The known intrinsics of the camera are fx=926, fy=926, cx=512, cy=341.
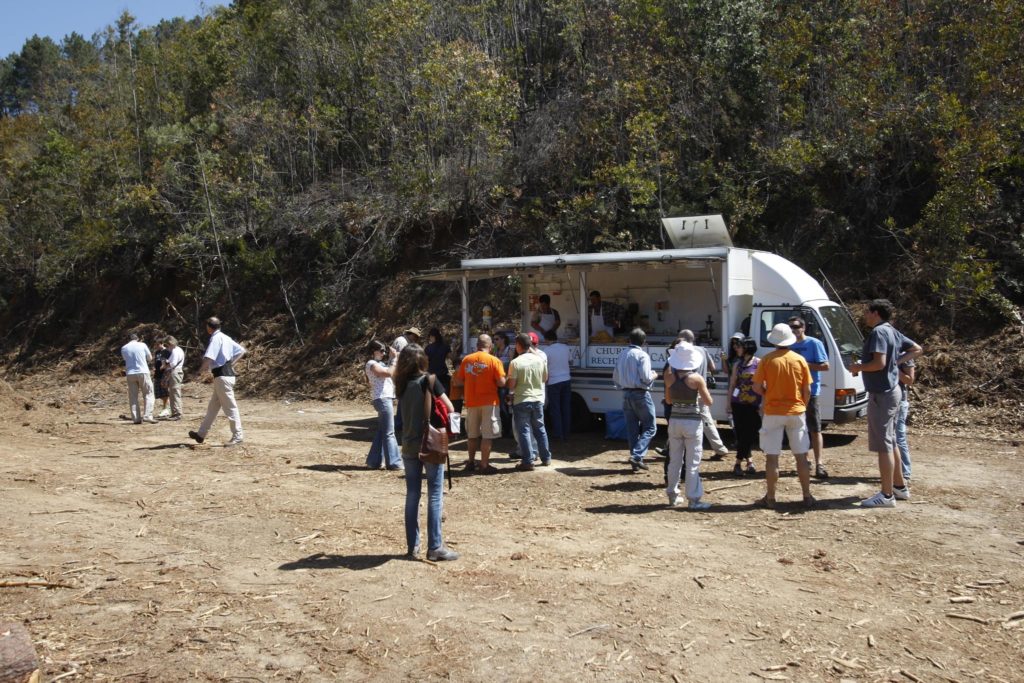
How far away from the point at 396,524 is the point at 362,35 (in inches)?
931

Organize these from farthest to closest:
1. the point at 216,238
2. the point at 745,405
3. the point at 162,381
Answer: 1. the point at 216,238
2. the point at 162,381
3. the point at 745,405

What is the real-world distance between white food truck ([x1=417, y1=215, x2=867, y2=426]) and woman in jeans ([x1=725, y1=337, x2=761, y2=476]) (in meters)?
1.68

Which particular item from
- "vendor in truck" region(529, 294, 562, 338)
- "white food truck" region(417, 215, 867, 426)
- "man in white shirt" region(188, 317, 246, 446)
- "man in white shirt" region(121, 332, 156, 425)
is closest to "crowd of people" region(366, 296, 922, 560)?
"white food truck" region(417, 215, 867, 426)

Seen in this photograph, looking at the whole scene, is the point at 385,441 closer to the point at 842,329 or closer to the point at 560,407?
the point at 560,407

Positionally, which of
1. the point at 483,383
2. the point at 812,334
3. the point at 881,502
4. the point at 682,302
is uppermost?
the point at 682,302

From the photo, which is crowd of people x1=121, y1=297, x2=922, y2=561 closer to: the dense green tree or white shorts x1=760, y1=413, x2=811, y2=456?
white shorts x1=760, y1=413, x2=811, y2=456

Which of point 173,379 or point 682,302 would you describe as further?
point 173,379

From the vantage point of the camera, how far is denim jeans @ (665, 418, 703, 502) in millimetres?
9062

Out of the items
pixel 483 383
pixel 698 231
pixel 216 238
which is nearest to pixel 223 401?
pixel 483 383

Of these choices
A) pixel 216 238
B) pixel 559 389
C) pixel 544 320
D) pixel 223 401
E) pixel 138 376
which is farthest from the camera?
pixel 216 238

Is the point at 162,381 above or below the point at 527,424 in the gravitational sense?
above

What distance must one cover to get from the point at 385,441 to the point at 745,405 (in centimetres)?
454

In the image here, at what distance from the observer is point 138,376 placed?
17078mm

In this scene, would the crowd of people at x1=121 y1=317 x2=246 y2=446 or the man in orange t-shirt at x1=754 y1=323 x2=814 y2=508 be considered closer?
the man in orange t-shirt at x1=754 y1=323 x2=814 y2=508
